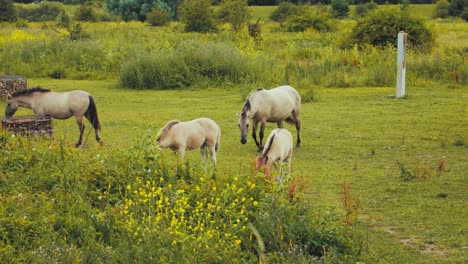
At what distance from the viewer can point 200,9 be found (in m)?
38.6

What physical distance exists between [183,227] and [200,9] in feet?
104

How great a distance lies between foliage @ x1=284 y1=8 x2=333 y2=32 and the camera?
43344 mm

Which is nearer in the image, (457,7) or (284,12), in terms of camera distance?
(284,12)

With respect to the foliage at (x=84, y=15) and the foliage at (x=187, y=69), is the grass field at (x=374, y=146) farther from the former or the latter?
the foliage at (x=84, y=15)

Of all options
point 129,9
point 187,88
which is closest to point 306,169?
point 187,88

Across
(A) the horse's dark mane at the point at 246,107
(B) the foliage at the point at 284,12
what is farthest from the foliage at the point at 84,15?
(A) the horse's dark mane at the point at 246,107

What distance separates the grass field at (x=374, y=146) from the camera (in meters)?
9.26

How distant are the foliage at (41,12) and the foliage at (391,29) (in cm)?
3384

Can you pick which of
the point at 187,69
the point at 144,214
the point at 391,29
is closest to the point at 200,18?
the point at 391,29

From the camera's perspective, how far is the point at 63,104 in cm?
1505

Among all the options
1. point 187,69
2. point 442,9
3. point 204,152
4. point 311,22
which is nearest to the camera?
point 204,152

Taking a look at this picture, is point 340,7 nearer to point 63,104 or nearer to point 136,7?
point 136,7

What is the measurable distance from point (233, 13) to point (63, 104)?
25.9 metres

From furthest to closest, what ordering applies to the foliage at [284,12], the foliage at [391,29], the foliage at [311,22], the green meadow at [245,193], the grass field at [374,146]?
the foliage at [284,12], the foliage at [311,22], the foliage at [391,29], the grass field at [374,146], the green meadow at [245,193]
